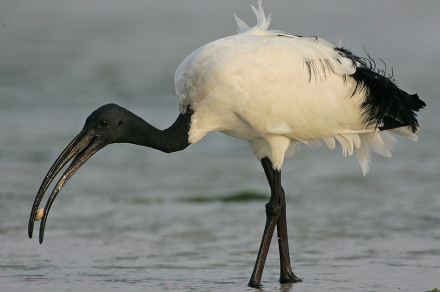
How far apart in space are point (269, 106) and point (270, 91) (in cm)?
13

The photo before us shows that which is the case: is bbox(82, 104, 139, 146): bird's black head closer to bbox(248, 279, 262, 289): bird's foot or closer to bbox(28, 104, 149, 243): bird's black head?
bbox(28, 104, 149, 243): bird's black head

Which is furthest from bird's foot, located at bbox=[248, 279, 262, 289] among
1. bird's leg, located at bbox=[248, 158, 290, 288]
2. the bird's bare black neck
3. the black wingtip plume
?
the black wingtip plume

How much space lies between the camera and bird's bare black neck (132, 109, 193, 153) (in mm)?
7590

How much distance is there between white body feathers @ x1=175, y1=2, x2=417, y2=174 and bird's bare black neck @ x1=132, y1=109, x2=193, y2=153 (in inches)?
2.6

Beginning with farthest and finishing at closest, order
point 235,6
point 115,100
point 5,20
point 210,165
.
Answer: point 235,6 < point 5,20 < point 115,100 < point 210,165

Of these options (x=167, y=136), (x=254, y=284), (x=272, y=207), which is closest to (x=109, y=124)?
(x=167, y=136)

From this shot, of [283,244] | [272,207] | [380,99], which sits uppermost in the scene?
[380,99]

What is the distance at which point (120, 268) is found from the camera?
7.60 m

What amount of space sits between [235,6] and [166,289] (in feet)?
81.9

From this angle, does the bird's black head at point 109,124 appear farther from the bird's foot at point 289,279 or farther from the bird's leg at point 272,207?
the bird's foot at point 289,279

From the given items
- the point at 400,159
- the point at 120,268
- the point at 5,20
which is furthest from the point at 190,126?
the point at 5,20

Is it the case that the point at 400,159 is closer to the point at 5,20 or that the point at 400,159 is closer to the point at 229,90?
the point at 229,90

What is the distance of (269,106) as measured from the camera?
734 cm

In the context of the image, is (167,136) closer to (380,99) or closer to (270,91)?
(270,91)
